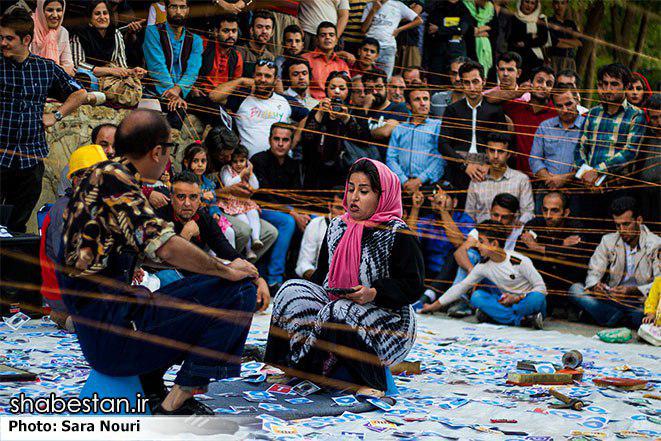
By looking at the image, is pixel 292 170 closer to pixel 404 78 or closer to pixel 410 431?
pixel 404 78

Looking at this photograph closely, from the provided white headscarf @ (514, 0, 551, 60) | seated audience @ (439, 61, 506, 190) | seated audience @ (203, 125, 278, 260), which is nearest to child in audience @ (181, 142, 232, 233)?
seated audience @ (203, 125, 278, 260)

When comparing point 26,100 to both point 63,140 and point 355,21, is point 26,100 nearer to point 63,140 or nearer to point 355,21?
point 63,140

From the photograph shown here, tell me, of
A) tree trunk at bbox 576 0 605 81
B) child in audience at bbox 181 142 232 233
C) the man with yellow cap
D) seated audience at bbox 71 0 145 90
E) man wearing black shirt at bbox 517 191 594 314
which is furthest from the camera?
tree trunk at bbox 576 0 605 81

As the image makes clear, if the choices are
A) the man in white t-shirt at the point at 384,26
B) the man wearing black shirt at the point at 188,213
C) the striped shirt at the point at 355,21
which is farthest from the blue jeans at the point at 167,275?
the striped shirt at the point at 355,21

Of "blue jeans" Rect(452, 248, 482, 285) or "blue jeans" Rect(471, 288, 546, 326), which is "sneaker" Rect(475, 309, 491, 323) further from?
"blue jeans" Rect(452, 248, 482, 285)

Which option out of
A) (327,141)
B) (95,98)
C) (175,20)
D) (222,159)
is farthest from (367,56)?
(95,98)

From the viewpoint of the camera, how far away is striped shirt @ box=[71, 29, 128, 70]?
7.75 metres

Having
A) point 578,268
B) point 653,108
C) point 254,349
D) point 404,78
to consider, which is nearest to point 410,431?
point 254,349

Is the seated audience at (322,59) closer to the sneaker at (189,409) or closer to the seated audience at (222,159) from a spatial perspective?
the seated audience at (222,159)

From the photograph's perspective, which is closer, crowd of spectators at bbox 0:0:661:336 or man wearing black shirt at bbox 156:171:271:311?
man wearing black shirt at bbox 156:171:271:311

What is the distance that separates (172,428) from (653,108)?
226 inches

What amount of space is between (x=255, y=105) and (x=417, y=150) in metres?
1.59

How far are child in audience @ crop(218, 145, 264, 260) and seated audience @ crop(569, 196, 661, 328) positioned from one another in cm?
290

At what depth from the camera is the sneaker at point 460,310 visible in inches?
327
